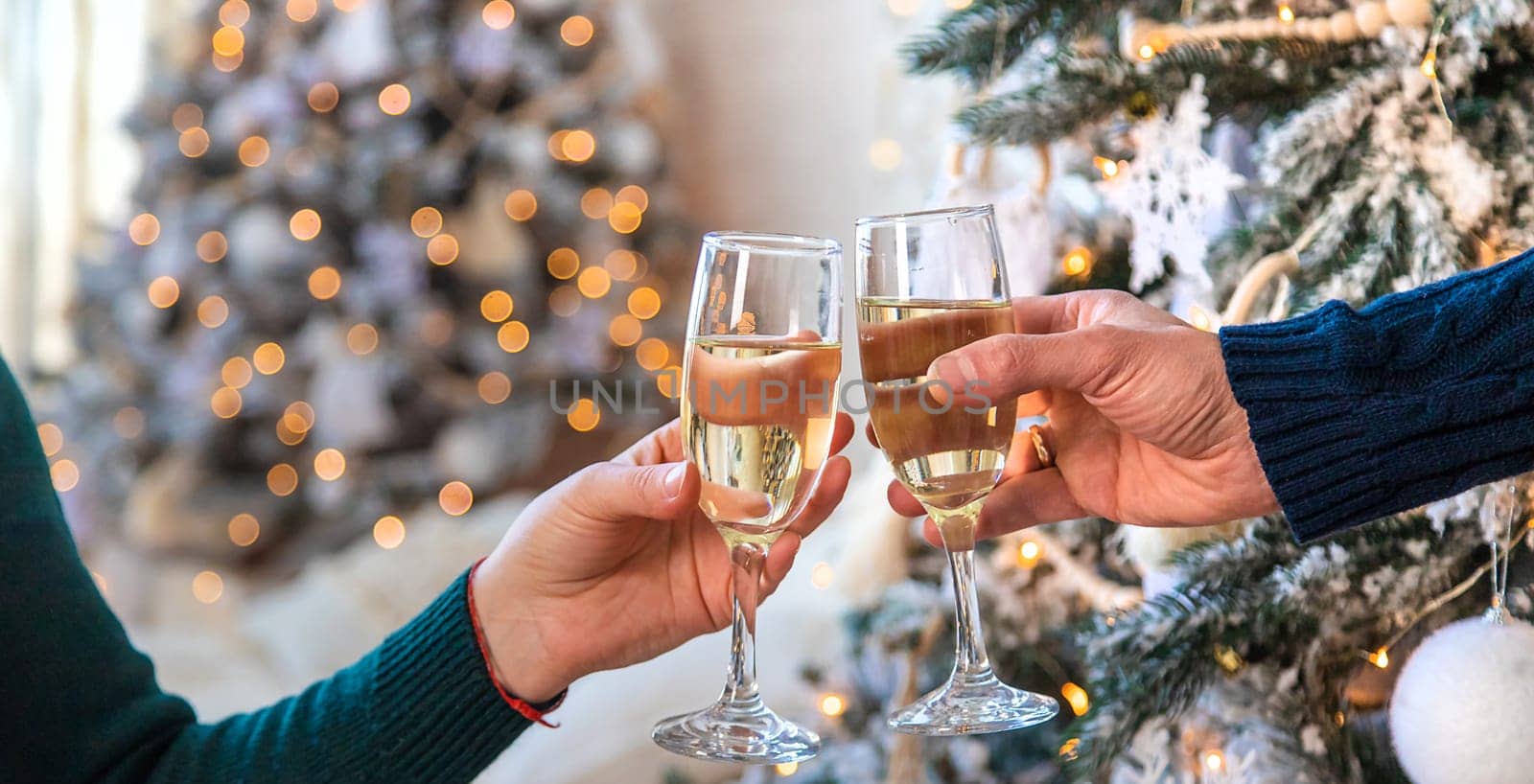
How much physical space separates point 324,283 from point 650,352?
733 millimetres

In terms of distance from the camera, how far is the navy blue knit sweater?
0.83 metres

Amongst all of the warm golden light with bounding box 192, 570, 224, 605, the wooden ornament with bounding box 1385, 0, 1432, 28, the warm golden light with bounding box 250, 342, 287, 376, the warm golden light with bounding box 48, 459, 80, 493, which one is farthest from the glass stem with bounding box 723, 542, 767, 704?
the warm golden light with bounding box 48, 459, 80, 493

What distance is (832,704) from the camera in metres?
1.64

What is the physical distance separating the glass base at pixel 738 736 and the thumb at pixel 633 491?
0.13 m

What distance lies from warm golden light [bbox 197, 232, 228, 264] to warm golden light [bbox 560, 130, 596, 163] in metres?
0.79

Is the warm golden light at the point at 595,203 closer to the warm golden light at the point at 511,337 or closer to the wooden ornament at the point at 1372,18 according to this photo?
the warm golden light at the point at 511,337

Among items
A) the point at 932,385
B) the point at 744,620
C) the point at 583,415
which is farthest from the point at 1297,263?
the point at 583,415

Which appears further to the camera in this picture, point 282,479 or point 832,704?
A: point 282,479

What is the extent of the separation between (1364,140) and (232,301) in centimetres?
Result: 244

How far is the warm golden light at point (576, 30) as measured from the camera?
9.36 ft

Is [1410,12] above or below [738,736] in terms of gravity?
above

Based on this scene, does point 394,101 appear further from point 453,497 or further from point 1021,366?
point 1021,366

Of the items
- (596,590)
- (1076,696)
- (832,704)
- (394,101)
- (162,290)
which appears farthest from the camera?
(162,290)

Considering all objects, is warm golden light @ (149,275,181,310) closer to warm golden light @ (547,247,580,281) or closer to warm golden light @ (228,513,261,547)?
warm golden light @ (228,513,261,547)
